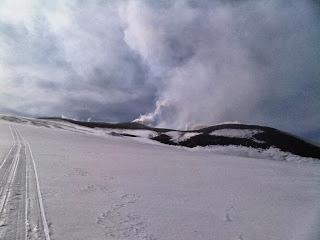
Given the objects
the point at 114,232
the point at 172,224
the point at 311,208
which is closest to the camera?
the point at 114,232

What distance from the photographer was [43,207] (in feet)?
33.6

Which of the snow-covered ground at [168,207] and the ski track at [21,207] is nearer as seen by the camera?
the ski track at [21,207]

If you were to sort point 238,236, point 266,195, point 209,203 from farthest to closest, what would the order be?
point 266,195, point 209,203, point 238,236

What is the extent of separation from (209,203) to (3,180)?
26.5 feet

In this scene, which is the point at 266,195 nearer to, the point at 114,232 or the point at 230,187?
the point at 230,187

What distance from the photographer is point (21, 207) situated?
32.2ft

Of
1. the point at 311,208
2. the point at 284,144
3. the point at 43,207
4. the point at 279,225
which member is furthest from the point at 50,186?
the point at 284,144

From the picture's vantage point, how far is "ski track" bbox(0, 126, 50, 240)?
25.8 ft

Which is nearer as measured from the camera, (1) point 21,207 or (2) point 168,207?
(1) point 21,207

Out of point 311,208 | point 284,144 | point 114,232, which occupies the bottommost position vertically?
point 114,232

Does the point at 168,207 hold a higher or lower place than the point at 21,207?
higher

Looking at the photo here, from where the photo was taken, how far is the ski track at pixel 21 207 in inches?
310

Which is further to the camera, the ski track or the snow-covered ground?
the snow-covered ground

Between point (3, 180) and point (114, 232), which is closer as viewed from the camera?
point (114, 232)
